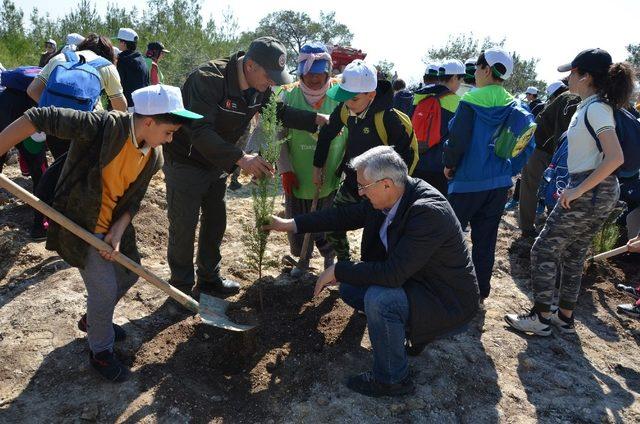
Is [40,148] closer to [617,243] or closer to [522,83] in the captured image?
[617,243]

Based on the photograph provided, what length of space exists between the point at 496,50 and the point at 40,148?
4470mm

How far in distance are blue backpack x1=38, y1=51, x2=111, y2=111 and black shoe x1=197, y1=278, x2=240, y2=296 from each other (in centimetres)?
176

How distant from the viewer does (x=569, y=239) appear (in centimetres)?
365

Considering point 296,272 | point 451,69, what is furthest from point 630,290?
point 296,272

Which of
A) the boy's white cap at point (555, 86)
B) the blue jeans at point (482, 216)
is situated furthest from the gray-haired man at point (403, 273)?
the boy's white cap at point (555, 86)

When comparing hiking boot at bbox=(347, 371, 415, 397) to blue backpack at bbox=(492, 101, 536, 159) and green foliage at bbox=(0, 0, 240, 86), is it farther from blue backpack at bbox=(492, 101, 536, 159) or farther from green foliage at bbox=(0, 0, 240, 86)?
green foliage at bbox=(0, 0, 240, 86)

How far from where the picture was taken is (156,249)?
5.14 m

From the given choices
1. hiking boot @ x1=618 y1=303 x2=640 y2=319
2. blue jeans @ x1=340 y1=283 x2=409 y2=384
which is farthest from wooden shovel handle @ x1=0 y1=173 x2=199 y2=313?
hiking boot @ x1=618 y1=303 x2=640 y2=319

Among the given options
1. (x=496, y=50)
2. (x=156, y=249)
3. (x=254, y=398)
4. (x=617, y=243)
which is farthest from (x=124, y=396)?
(x=617, y=243)

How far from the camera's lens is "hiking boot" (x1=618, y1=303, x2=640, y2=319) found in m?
4.61

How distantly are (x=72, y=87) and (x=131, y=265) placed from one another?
1760mm

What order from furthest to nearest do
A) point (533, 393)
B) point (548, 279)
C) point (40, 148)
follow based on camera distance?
1. point (40, 148)
2. point (548, 279)
3. point (533, 393)

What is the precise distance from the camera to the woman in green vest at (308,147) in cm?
405


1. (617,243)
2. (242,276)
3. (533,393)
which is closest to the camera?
(533,393)
